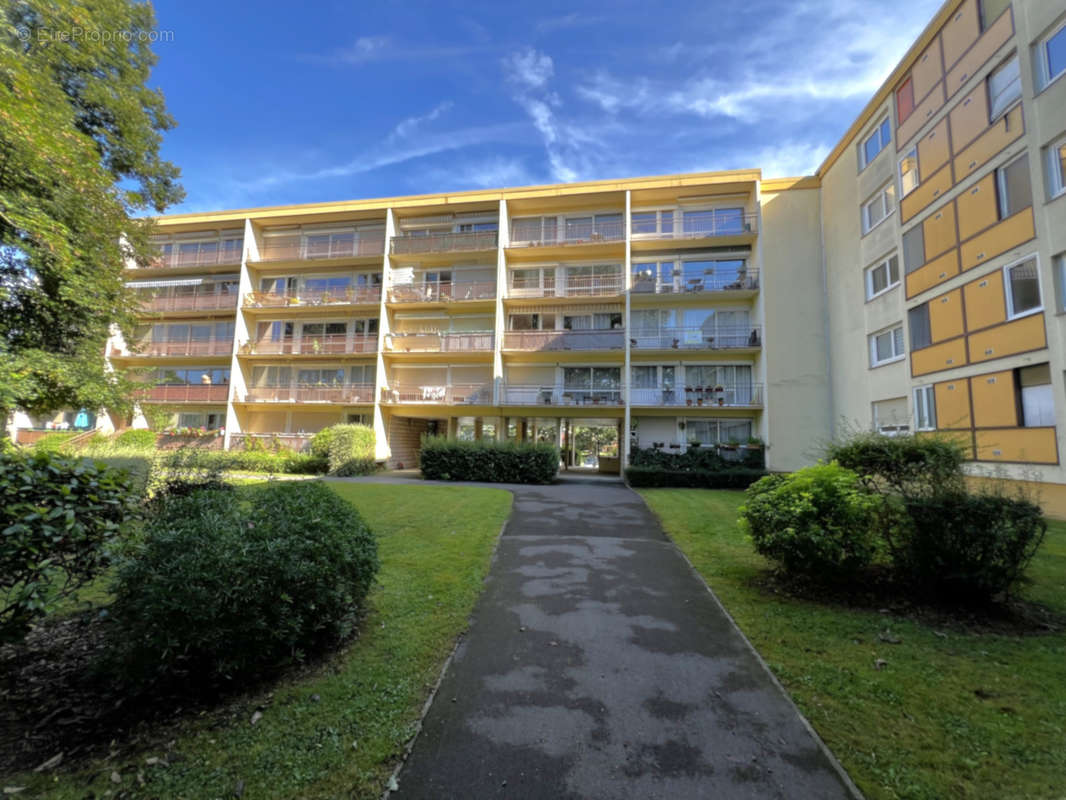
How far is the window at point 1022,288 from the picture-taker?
11.0 meters

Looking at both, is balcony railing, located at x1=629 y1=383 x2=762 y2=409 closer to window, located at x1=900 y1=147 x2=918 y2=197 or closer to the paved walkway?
window, located at x1=900 y1=147 x2=918 y2=197

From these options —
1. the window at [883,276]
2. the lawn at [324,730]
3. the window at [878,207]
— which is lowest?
the lawn at [324,730]

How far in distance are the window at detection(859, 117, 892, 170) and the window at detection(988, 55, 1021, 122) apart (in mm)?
4270

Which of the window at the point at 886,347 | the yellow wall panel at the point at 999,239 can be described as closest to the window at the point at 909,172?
the yellow wall panel at the point at 999,239

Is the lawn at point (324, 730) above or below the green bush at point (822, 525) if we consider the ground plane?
below

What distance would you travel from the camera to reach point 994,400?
39.2 ft

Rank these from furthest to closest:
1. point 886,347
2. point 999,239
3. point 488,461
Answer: point 488,461 < point 886,347 < point 999,239

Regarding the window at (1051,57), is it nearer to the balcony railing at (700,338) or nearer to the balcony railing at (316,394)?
the balcony railing at (700,338)

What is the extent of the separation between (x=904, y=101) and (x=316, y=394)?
2726 cm

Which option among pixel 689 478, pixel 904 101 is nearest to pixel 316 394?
pixel 689 478

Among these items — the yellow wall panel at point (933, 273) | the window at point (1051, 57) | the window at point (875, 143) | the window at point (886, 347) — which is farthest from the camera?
the window at point (875, 143)

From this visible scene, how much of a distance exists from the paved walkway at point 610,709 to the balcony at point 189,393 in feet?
81.7

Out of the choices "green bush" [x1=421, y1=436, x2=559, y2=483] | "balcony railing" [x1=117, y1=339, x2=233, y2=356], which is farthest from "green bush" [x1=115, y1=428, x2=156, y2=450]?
"green bush" [x1=421, y1=436, x2=559, y2=483]

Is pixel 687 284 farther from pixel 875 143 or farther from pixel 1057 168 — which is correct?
pixel 1057 168
